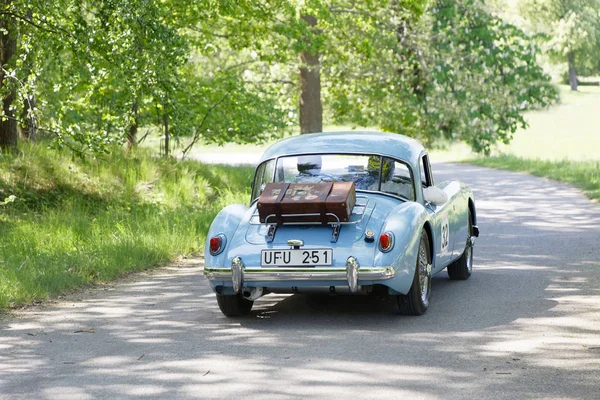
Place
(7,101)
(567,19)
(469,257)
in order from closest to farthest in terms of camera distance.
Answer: (469,257) < (7,101) < (567,19)

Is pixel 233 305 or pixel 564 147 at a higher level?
pixel 233 305

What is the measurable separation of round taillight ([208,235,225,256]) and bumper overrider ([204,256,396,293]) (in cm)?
28

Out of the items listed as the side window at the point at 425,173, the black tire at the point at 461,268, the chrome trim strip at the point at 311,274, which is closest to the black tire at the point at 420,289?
the chrome trim strip at the point at 311,274

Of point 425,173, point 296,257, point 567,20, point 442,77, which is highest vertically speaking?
point 567,20

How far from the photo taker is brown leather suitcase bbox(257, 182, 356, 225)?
846 cm

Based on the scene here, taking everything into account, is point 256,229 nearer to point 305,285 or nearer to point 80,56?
point 305,285

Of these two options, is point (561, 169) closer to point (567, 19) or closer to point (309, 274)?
point (309, 274)

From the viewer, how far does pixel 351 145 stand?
31.7 ft

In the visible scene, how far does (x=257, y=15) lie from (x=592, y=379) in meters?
15.8

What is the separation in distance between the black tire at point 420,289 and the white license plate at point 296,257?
0.82 metres

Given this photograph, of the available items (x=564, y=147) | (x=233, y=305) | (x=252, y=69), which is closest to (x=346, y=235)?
(x=233, y=305)

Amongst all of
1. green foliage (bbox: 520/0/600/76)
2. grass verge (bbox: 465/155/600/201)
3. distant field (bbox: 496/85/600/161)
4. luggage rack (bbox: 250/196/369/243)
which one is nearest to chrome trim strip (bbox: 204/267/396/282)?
luggage rack (bbox: 250/196/369/243)

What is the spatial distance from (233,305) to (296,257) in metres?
0.88

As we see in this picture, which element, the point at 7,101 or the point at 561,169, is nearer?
the point at 7,101
